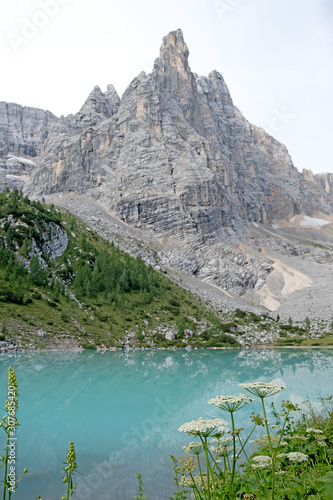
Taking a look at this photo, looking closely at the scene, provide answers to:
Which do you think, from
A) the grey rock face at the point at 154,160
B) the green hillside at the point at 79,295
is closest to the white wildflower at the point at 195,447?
the green hillside at the point at 79,295

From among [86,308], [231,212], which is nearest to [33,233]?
[86,308]

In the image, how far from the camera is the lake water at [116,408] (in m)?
11.3

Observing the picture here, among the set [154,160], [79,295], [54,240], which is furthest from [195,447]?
[154,160]

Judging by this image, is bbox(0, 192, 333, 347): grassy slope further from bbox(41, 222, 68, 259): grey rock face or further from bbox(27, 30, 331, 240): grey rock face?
bbox(27, 30, 331, 240): grey rock face

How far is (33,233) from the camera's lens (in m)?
75.0

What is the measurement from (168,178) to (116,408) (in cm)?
12275

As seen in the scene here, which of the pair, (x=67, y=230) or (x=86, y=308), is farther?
(x=67, y=230)

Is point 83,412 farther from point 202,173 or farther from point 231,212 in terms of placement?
point 231,212

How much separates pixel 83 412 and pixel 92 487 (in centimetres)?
922

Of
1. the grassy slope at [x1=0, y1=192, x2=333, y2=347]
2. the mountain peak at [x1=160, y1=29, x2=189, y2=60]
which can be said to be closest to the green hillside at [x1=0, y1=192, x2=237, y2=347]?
the grassy slope at [x1=0, y1=192, x2=333, y2=347]

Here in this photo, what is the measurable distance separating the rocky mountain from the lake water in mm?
73856

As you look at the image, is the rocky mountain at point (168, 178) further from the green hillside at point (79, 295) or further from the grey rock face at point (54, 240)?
the grey rock face at point (54, 240)

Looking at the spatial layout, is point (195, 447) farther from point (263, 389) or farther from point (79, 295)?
point (79, 295)

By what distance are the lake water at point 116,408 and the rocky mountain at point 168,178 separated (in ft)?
242
